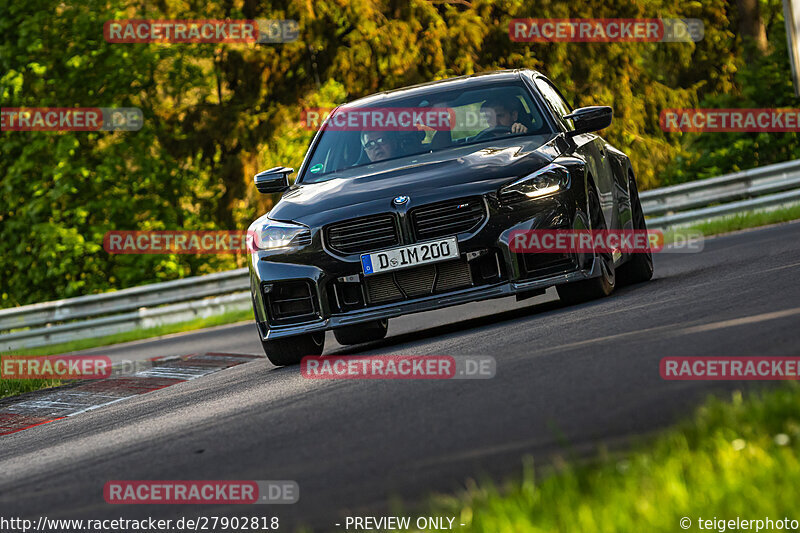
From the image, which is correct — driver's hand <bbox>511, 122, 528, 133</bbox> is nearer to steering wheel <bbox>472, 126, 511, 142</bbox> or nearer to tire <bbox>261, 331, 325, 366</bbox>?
steering wheel <bbox>472, 126, 511, 142</bbox>

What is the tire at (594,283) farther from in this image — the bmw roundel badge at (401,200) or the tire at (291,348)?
the tire at (291,348)

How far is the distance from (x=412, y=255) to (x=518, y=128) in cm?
174

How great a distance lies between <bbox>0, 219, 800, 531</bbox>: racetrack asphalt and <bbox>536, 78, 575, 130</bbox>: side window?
1.51 m

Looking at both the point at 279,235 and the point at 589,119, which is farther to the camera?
the point at 589,119

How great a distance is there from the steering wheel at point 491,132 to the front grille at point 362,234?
4.54 feet

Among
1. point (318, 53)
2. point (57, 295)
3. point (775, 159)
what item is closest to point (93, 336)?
point (57, 295)

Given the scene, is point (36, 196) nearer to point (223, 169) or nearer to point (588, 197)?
point (223, 169)

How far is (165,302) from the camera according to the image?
2320cm

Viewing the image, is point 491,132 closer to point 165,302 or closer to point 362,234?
point 362,234

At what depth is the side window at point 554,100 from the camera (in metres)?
9.93

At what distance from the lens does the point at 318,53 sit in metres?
29.9

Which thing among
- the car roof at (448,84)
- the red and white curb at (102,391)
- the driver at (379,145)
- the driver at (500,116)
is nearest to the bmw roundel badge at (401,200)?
the driver at (379,145)

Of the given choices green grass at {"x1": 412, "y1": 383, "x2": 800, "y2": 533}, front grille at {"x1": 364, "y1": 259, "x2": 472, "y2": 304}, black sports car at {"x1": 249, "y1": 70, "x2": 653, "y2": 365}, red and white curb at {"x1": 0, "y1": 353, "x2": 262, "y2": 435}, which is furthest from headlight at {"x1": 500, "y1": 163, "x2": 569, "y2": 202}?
green grass at {"x1": 412, "y1": 383, "x2": 800, "y2": 533}

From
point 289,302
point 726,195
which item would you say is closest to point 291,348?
point 289,302
